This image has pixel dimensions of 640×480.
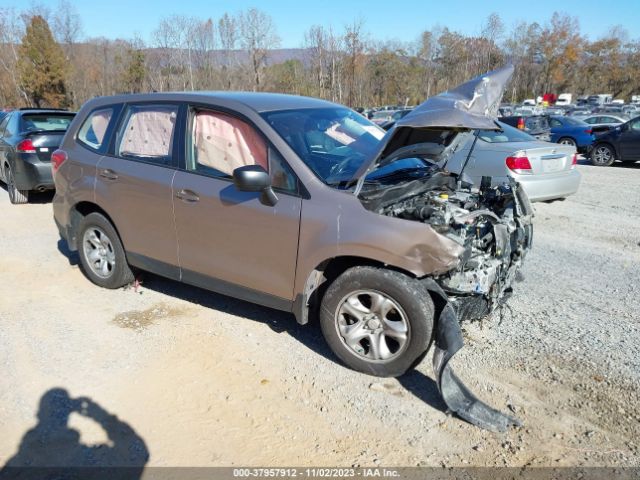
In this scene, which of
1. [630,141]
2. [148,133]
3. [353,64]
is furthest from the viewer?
[353,64]

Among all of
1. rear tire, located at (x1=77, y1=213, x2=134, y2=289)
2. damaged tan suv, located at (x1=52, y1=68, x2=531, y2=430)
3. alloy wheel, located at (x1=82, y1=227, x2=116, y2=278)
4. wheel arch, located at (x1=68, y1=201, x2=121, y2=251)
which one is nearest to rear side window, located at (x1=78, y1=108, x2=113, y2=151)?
damaged tan suv, located at (x1=52, y1=68, x2=531, y2=430)

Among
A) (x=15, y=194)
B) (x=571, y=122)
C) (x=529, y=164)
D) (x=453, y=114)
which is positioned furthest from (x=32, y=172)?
(x=571, y=122)

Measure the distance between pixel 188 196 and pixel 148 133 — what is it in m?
0.86

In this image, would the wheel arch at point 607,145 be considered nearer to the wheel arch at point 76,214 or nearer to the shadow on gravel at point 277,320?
the shadow on gravel at point 277,320

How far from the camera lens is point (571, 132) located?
1856 cm

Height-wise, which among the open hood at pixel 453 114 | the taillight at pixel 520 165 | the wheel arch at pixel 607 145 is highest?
the open hood at pixel 453 114

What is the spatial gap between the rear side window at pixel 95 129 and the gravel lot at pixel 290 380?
1.49 meters

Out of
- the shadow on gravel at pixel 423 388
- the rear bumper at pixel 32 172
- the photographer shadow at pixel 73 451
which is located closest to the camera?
the photographer shadow at pixel 73 451

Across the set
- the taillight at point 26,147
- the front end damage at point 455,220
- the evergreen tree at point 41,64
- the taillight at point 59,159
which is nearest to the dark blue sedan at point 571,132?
the front end damage at point 455,220

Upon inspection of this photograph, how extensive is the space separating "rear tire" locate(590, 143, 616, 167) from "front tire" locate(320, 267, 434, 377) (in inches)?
568

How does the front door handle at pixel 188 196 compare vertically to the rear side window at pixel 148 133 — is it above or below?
below

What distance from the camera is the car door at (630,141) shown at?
47.5 feet

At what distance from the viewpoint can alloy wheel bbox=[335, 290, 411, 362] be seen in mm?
3342

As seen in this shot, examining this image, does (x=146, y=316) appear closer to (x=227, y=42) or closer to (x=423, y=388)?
(x=423, y=388)
